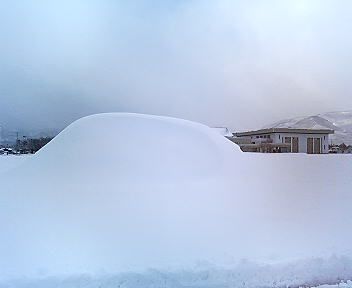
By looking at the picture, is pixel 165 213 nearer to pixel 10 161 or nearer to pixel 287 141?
pixel 10 161

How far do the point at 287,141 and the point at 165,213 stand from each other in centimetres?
1160

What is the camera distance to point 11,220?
4.31m

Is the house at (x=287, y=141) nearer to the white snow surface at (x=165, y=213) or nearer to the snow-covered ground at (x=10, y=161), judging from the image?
the white snow surface at (x=165, y=213)

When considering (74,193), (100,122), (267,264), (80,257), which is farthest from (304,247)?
(100,122)

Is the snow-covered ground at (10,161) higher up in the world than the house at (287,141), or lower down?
lower down

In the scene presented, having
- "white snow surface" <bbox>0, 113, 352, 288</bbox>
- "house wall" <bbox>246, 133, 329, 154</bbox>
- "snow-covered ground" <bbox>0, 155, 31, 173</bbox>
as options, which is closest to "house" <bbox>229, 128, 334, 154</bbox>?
"house wall" <bbox>246, 133, 329, 154</bbox>

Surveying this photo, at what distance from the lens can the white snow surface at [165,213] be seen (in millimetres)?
2932

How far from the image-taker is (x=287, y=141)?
50.1 feet

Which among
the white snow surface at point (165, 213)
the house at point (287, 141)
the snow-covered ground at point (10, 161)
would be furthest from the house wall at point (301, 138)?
the snow-covered ground at point (10, 161)

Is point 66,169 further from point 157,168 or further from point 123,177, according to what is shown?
point 157,168

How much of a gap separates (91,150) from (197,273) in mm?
4004

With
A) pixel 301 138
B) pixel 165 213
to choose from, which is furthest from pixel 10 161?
pixel 301 138

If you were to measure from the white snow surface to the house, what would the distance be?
5.87 metres

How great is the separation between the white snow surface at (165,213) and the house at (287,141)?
5874 mm
